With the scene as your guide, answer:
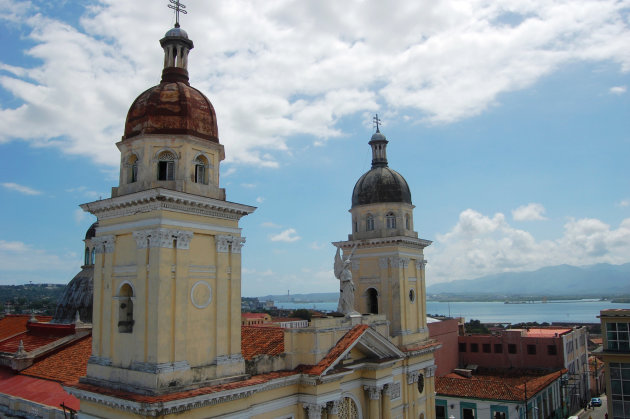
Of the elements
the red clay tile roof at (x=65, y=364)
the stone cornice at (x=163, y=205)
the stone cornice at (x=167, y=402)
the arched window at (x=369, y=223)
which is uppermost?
the arched window at (x=369, y=223)

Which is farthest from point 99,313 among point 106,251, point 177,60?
point 177,60

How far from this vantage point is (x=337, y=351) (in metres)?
19.6

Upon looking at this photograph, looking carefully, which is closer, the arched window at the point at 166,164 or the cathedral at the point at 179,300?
the cathedral at the point at 179,300

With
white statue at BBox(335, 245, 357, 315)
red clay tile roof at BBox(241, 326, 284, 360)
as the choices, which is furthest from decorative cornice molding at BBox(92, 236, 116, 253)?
white statue at BBox(335, 245, 357, 315)

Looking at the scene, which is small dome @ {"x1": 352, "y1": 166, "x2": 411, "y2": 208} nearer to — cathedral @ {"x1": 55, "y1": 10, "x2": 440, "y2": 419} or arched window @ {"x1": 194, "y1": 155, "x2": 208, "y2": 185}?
cathedral @ {"x1": 55, "y1": 10, "x2": 440, "y2": 419}

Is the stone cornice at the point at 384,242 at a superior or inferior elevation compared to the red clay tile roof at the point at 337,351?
superior

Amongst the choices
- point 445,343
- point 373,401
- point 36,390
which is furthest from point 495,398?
point 36,390

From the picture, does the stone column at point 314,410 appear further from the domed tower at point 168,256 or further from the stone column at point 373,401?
the stone column at point 373,401

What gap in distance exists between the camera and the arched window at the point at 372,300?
87.4 ft

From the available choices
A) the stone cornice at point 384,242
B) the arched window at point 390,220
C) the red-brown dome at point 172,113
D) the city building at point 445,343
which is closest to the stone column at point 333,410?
the stone cornice at point 384,242

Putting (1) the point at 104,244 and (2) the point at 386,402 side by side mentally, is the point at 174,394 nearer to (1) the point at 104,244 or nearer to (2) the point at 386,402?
(1) the point at 104,244

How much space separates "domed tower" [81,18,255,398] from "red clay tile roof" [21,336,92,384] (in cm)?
893

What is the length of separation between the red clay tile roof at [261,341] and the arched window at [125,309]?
18.4ft

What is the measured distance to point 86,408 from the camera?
14953 mm
